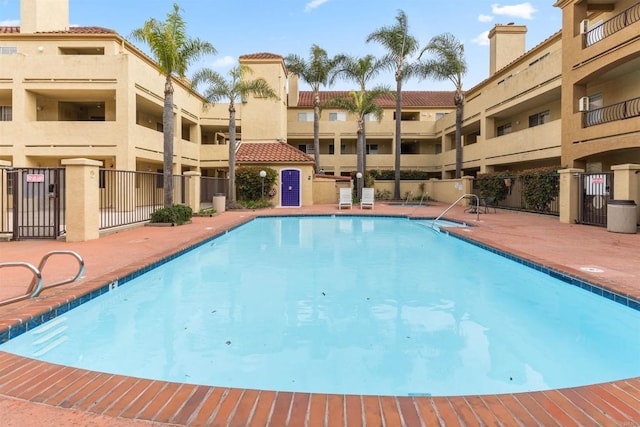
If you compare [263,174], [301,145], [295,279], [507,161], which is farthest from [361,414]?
[301,145]

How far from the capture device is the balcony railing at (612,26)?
50.6ft

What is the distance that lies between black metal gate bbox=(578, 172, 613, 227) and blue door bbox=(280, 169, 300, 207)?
16259mm

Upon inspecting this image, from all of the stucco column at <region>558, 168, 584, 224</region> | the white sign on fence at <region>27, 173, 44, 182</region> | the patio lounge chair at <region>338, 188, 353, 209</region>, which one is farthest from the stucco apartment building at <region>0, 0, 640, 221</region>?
the white sign on fence at <region>27, 173, 44, 182</region>

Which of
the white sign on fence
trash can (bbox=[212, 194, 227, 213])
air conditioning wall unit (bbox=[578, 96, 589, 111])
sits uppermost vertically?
air conditioning wall unit (bbox=[578, 96, 589, 111])

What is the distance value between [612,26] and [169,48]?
1817 centimetres

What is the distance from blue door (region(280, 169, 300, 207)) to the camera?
26469 mm

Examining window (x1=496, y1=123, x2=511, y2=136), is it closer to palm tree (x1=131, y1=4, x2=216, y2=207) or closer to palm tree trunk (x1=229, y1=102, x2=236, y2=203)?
palm tree trunk (x1=229, y1=102, x2=236, y2=203)

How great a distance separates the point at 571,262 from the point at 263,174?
62.3 feet

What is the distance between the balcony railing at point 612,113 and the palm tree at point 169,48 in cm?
1646

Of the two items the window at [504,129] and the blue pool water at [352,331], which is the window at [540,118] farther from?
the blue pool water at [352,331]

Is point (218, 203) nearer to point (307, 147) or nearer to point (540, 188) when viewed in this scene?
point (540, 188)

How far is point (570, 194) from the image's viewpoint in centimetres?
1516

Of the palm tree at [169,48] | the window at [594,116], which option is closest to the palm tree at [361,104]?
the window at [594,116]

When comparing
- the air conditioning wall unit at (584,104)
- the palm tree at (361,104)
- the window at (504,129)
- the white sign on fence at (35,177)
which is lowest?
the white sign on fence at (35,177)
